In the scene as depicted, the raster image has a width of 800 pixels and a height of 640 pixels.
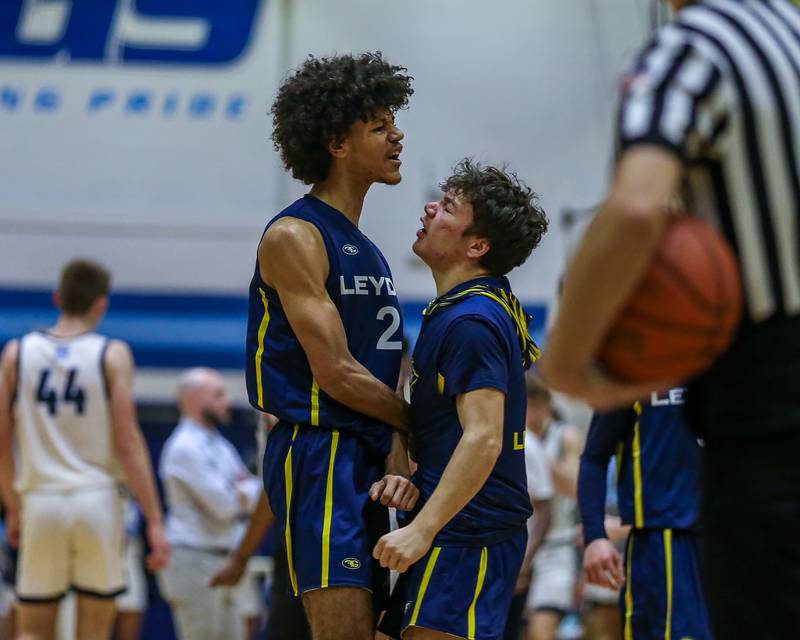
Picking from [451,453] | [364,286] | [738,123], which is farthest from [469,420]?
[738,123]

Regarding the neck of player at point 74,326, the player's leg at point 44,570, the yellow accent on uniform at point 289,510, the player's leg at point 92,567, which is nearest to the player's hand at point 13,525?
the player's leg at point 44,570

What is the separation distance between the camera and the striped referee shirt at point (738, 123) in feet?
6.55

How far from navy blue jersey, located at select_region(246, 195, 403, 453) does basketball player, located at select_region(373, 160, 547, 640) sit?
12 centimetres

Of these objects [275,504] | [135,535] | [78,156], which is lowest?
[135,535]

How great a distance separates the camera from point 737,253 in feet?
6.95

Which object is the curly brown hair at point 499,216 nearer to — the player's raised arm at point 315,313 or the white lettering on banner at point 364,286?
the white lettering on banner at point 364,286

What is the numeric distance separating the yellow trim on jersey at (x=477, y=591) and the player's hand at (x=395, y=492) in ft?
0.84

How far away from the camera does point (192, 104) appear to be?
11352 millimetres

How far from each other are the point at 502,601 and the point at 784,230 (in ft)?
5.72

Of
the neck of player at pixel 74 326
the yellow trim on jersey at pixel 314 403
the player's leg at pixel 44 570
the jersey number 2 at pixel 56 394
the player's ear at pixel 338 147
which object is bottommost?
the player's leg at pixel 44 570

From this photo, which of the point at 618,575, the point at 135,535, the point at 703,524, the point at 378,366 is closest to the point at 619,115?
the point at 703,524

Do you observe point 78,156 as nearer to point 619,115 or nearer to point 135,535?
point 135,535

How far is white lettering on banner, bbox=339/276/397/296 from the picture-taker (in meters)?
3.53

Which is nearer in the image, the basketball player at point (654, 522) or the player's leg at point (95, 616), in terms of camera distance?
the basketball player at point (654, 522)
